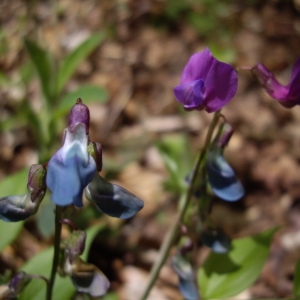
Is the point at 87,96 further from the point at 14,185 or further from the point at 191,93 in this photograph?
the point at 191,93

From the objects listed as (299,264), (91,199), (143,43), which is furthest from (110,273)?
(143,43)

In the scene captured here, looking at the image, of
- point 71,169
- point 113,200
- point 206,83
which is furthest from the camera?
point 206,83

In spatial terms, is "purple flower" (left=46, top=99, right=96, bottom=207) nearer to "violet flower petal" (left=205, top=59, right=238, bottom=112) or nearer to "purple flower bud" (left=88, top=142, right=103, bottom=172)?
"purple flower bud" (left=88, top=142, right=103, bottom=172)

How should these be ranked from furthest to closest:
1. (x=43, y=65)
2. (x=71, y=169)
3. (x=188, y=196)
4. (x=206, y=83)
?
(x=43, y=65), (x=188, y=196), (x=206, y=83), (x=71, y=169)

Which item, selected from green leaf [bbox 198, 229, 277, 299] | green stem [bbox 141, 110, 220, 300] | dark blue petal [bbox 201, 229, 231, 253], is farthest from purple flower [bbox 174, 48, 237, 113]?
green leaf [bbox 198, 229, 277, 299]

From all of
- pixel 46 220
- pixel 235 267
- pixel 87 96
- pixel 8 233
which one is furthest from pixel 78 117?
pixel 87 96

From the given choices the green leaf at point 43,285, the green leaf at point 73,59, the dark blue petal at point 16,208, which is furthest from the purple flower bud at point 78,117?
the green leaf at point 73,59
